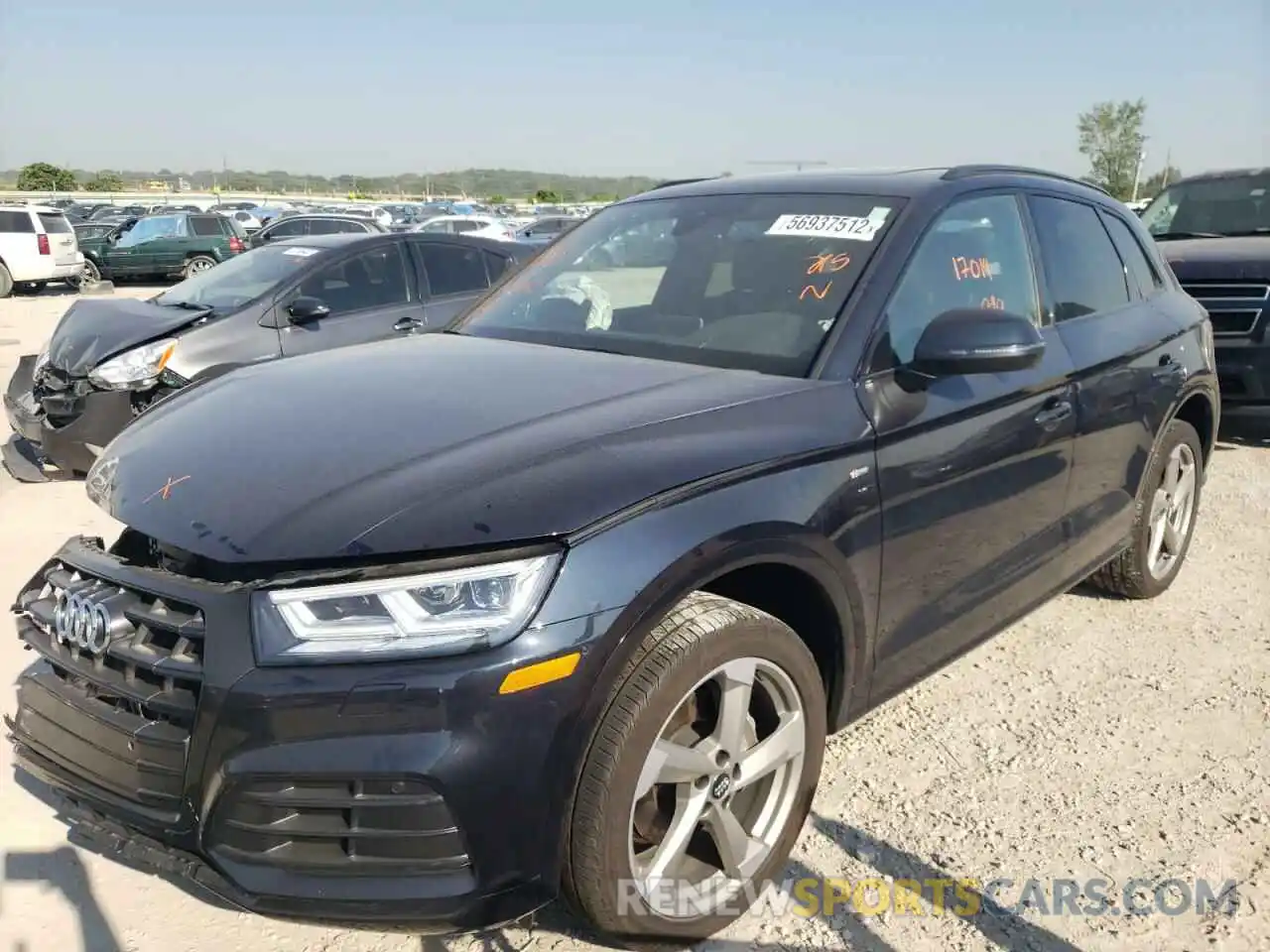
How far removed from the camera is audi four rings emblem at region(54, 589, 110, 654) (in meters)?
2.09

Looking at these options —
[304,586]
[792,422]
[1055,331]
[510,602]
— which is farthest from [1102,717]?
[304,586]

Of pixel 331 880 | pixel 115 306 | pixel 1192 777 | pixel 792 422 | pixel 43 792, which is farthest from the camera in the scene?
pixel 115 306

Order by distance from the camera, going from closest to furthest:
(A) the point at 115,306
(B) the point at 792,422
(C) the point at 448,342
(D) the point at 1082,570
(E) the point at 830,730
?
(B) the point at 792,422
(E) the point at 830,730
(C) the point at 448,342
(D) the point at 1082,570
(A) the point at 115,306

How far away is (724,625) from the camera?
2188 mm

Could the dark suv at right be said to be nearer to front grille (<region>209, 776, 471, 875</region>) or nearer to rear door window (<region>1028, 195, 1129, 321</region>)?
rear door window (<region>1028, 195, 1129, 321</region>)

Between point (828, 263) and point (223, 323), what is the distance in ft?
16.5

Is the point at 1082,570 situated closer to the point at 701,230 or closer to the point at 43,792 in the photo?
the point at 701,230

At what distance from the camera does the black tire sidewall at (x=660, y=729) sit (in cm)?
203

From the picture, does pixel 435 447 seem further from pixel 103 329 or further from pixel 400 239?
pixel 400 239

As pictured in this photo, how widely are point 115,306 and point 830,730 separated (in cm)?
606

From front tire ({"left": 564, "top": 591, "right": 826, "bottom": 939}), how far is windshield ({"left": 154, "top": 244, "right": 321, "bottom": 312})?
5.73 m

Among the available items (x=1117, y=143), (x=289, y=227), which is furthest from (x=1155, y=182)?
(x=289, y=227)

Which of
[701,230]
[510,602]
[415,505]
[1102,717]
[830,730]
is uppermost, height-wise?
[701,230]

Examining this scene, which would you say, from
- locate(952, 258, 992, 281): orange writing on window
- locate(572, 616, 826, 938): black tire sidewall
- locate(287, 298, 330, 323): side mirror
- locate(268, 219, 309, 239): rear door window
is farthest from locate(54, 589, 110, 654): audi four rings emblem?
locate(268, 219, 309, 239): rear door window
